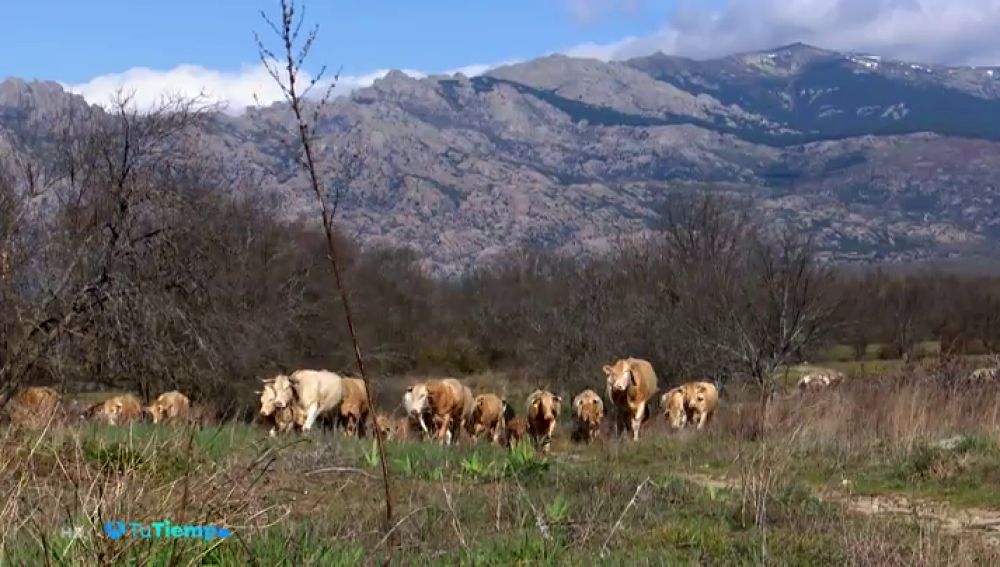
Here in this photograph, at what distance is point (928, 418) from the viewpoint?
16734 mm

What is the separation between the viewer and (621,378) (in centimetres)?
2550

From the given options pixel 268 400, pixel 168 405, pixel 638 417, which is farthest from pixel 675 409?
pixel 168 405

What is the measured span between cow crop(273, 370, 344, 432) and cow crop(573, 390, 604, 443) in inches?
214

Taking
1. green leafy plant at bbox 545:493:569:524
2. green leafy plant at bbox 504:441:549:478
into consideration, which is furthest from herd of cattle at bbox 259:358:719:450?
green leafy plant at bbox 545:493:569:524

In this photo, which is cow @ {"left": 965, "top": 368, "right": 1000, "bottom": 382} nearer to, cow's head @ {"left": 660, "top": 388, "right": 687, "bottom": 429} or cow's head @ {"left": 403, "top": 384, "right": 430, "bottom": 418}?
cow's head @ {"left": 660, "top": 388, "right": 687, "bottom": 429}

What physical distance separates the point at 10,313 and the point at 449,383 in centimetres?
943

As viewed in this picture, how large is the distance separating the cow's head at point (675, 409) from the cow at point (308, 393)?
7.56m

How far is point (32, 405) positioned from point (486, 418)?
10.9 metres

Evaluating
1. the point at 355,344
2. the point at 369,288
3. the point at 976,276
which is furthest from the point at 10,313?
the point at 976,276

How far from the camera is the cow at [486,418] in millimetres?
26269

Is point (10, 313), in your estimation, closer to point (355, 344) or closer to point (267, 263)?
point (355, 344)

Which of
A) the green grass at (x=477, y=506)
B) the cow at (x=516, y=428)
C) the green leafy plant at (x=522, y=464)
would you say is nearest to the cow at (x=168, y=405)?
the cow at (x=516, y=428)

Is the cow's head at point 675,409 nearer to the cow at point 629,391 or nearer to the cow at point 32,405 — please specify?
the cow at point 629,391

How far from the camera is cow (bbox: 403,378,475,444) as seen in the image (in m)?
25.5
